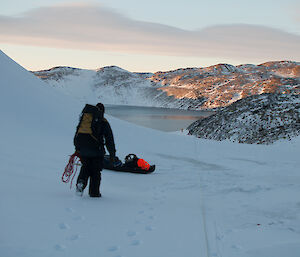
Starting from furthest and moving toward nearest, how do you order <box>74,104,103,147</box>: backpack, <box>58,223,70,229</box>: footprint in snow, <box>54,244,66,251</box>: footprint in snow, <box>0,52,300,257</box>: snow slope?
1. <box>74,104,103,147</box>: backpack
2. <box>58,223,70,229</box>: footprint in snow
3. <box>0,52,300,257</box>: snow slope
4. <box>54,244,66,251</box>: footprint in snow

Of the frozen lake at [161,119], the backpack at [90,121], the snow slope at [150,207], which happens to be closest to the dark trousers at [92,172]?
the snow slope at [150,207]

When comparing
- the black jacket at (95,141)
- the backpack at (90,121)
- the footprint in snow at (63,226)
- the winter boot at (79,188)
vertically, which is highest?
the backpack at (90,121)

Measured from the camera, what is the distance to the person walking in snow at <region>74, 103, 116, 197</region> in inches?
227

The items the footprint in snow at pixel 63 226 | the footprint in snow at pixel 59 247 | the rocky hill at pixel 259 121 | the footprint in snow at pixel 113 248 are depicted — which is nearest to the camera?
the footprint in snow at pixel 59 247

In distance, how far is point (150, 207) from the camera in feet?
18.9

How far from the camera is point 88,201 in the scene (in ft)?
18.4

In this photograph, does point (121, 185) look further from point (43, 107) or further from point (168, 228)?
point (43, 107)

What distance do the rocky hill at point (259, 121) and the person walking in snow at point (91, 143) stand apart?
17.9 metres

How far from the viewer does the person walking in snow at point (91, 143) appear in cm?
577

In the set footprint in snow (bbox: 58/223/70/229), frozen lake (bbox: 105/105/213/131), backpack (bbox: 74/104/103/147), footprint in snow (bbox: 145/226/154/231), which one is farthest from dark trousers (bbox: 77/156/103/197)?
frozen lake (bbox: 105/105/213/131)

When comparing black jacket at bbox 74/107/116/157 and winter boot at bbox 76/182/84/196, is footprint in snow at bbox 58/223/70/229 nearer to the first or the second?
winter boot at bbox 76/182/84/196

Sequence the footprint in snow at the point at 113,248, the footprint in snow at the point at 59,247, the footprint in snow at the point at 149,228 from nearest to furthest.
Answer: the footprint in snow at the point at 59,247 → the footprint in snow at the point at 113,248 → the footprint in snow at the point at 149,228

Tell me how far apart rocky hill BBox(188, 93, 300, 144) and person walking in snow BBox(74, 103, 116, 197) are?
17.9m

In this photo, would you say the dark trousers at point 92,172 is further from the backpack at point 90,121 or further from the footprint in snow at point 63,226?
the footprint in snow at point 63,226
